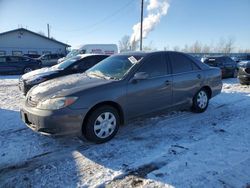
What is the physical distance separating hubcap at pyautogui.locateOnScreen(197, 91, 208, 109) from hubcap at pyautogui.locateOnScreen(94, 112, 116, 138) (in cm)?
271

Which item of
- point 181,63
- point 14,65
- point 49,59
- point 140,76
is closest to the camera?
point 140,76

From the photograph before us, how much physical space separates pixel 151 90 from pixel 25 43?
3435 cm

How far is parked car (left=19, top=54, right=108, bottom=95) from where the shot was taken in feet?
25.2

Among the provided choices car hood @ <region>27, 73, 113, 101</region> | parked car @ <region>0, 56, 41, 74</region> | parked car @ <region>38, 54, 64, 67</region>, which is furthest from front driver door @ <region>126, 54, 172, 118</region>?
parked car @ <region>38, 54, 64, 67</region>

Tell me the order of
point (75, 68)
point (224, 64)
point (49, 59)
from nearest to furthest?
point (75, 68) → point (224, 64) → point (49, 59)

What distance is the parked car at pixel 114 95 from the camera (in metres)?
3.93

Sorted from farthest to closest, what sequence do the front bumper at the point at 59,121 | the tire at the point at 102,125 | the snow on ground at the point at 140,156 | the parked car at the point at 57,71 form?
the parked car at the point at 57,71 → the tire at the point at 102,125 → the front bumper at the point at 59,121 → the snow on ground at the point at 140,156

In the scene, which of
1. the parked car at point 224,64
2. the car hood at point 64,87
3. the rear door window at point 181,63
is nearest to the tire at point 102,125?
the car hood at point 64,87

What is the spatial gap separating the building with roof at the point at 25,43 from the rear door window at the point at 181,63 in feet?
107

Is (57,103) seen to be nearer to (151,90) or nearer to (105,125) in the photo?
(105,125)

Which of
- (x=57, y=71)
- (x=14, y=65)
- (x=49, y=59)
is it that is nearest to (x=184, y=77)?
(x=57, y=71)

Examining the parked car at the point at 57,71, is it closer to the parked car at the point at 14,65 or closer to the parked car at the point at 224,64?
the parked car at the point at 224,64

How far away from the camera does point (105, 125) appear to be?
4.30 metres

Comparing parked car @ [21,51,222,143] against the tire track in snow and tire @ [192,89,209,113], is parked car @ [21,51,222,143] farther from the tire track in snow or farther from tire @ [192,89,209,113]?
the tire track in snow
